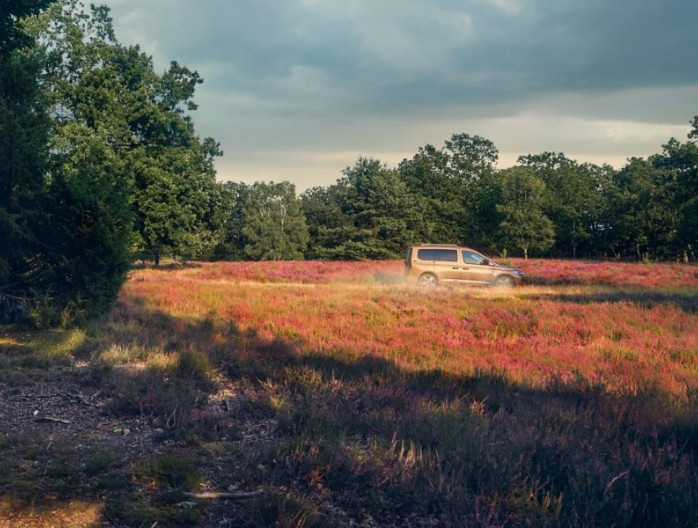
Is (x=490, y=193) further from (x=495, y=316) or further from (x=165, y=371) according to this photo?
(x=165, y=371)

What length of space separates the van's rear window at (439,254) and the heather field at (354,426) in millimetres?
11376

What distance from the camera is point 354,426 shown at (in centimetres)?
588

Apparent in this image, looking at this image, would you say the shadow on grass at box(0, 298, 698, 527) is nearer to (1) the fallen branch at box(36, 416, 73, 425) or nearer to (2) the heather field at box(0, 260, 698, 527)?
(2) the heather field at box(0, 260, 698, 527)

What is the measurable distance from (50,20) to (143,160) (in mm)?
8276

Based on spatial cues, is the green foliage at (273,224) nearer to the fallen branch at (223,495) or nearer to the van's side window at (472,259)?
the van's side window at (472,259)

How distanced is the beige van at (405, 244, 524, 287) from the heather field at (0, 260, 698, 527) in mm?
11038

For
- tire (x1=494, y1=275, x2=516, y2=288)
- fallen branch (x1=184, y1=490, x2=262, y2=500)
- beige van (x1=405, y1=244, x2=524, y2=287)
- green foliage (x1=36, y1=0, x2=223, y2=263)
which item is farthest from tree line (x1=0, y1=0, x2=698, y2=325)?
tire (x1=494, y1=275, x2=516, y2=288)

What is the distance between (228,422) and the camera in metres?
6.23

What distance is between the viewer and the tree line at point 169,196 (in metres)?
11.5

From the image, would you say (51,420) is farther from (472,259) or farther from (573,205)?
(573,205)

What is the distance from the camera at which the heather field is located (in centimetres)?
416

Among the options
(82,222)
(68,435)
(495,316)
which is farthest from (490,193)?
(68,435)

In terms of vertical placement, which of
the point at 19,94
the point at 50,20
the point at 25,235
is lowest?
the point at 25,235

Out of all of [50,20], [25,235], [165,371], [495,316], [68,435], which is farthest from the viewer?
[50,20]
